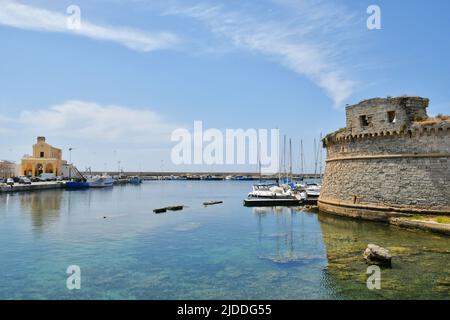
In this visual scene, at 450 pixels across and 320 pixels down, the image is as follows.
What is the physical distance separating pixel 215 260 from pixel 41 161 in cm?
8339

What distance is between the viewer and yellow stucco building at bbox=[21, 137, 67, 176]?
86.1 m

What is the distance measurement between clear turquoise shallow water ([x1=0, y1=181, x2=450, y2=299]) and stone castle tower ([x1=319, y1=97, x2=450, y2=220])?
6.94ft

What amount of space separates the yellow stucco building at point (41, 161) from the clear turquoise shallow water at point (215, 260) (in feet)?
223

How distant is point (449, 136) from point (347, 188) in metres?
7.32

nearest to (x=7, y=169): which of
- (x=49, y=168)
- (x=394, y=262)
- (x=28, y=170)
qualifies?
(x=28, y=170)

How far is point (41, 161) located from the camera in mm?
86062

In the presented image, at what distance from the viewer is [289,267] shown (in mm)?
13453

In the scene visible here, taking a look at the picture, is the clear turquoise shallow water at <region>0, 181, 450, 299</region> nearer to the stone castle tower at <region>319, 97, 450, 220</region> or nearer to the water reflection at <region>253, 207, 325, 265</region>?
the water reflection at <region>253, 207, 325, 265</region>

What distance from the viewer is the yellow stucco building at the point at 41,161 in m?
86.1

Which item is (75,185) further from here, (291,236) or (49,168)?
(291,236)

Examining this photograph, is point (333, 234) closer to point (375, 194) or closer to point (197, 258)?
point (375, 194)

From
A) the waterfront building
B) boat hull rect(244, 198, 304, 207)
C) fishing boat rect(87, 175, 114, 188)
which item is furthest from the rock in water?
the waterfront building
